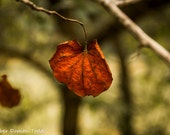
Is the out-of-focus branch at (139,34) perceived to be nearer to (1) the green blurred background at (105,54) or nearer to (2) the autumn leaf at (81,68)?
(2) the autumn leaf at (81,68)

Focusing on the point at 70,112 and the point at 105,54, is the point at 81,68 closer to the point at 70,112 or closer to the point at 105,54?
the point at 70,112

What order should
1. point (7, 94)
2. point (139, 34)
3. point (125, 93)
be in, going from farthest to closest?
point (125, 93) → point (139, 34) → point (7, 94)

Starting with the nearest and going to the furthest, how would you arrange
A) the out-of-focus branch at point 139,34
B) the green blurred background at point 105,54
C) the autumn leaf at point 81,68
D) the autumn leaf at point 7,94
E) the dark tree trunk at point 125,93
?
1. the autumn leaf at point 81,68
2. the autumn leaf at point 7,94
3. the out-of-focus branch at point 139,34
4. the green blurred background at point 105,54
5. the dark tree trunk at point 125,93

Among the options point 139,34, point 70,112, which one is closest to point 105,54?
point 70,112

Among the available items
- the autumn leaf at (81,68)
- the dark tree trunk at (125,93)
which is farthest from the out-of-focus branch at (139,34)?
the dark tree trunk at (125,93)

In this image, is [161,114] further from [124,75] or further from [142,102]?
[124,75]

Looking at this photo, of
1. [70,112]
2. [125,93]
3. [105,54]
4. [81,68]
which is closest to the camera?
[81,68]

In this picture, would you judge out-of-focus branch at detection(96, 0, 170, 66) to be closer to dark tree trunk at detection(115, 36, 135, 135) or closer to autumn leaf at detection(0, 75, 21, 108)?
autumn leaf at detection(0, 75, 21, 108)
